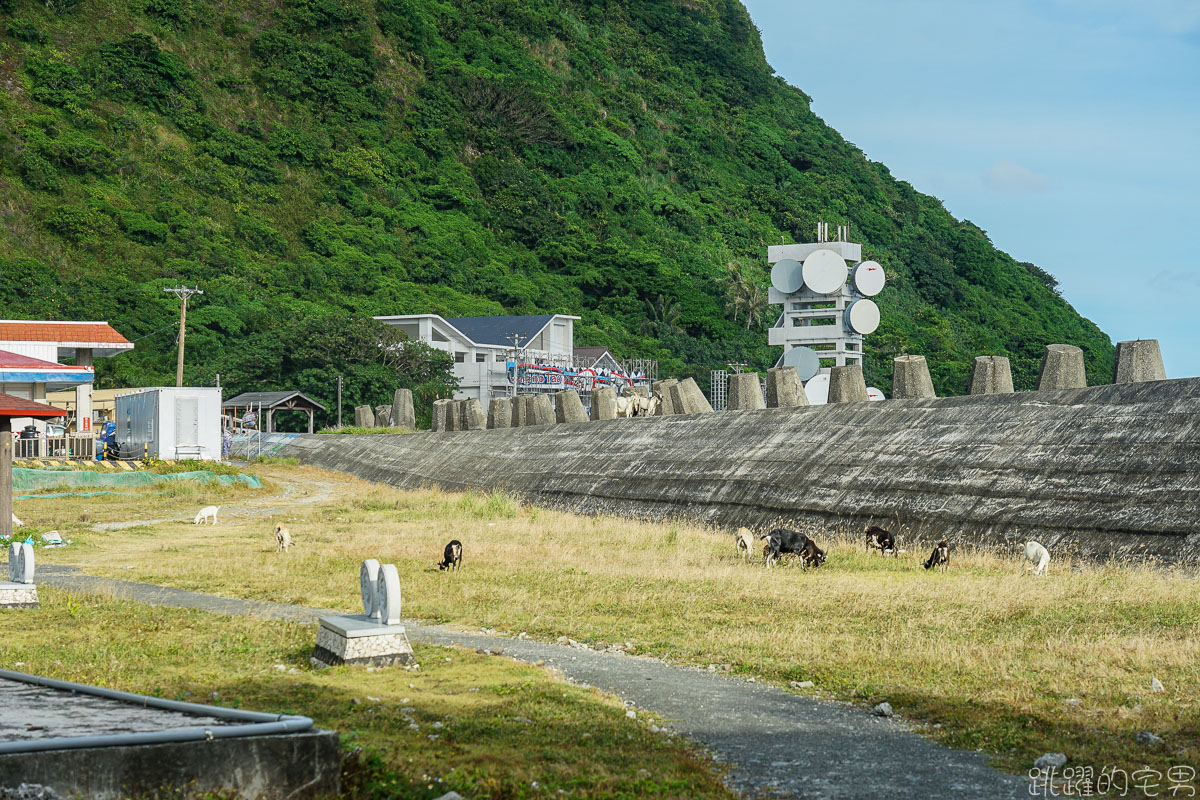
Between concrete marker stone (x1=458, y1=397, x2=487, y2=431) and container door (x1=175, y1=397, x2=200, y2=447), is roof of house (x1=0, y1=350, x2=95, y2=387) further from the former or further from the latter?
concrete marker stone (x1=458, y1=397, x2=487, y2=431)

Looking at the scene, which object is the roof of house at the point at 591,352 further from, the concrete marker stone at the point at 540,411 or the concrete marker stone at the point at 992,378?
the concrete marker stone at the point at 992,378

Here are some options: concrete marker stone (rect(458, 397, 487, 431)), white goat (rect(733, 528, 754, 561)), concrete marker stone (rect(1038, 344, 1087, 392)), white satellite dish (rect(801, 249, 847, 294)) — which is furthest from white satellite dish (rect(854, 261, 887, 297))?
white goat (rect(733, 528, 754, 561))

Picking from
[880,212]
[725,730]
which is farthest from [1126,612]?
[880,212]

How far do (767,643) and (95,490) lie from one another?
30155 millimetres

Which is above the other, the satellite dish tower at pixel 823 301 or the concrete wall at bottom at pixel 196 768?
the satellite dish tower at pixel 823 301

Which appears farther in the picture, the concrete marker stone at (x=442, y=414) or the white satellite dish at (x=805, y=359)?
the white satellite dish at (x=805, y=359)

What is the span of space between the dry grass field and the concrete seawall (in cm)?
87

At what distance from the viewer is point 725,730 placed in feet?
27.5

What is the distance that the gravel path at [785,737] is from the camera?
22.9 ft

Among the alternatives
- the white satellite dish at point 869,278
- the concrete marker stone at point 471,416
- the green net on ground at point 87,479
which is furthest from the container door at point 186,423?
the white satellite dish at point 869,278

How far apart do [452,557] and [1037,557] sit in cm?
870

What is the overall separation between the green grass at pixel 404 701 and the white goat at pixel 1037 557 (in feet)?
27.8

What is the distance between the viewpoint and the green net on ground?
119 feet

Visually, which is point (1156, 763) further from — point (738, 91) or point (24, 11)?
point (738, 91)
